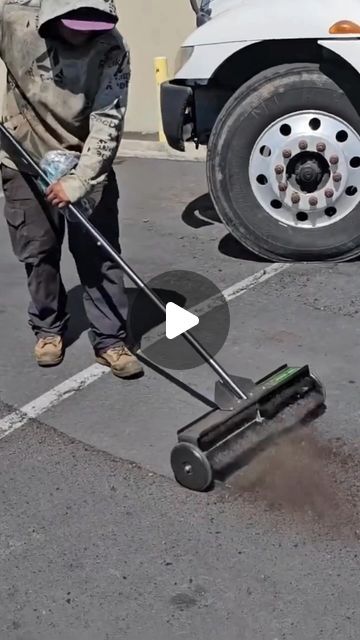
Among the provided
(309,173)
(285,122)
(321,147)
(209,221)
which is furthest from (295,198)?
(209,221)

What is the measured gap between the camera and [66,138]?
13.3ft

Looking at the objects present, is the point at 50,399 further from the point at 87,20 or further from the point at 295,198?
the point at 295,198

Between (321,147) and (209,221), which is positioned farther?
(209,221)

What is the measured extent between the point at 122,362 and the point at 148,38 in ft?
19.4

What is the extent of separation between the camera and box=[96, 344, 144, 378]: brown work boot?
432 cm

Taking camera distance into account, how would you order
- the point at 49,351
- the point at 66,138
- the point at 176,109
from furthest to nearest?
the point at 176,109
the point at 49,351
the point at 66,138

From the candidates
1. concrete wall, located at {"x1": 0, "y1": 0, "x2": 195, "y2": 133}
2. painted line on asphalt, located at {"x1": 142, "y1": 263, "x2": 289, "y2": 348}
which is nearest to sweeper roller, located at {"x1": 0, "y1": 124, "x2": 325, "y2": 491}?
painted line on asphalt, located at {"x1": 142, "y1": 263, "x2": 289, "y2": 348}

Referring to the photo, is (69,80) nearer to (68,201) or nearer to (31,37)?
(31,37)

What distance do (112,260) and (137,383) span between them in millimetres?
571

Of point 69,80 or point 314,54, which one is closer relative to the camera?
point 69,80

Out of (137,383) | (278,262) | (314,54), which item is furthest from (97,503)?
(314,54)

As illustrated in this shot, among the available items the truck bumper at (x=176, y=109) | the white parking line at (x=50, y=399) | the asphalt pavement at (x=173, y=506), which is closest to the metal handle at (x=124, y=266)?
the asphalt pavement at (x=173, y=506)

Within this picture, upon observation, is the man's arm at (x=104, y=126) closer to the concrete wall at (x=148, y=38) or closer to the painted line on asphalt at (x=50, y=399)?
the painted line on asphalt at (x=50, y=399)

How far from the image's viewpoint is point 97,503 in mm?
3410
